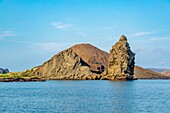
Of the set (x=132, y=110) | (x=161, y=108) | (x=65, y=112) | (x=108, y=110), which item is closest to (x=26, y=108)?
(x=65, y=112)

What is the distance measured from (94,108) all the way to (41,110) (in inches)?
344

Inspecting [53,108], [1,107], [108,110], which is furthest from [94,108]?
[1,107]

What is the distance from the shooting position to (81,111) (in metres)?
52.4

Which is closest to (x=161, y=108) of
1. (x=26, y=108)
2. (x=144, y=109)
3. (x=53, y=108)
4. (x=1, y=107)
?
(x=144, y=109)

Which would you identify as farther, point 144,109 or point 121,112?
point 144,109

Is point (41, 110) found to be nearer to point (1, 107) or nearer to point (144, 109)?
point (1, 107)

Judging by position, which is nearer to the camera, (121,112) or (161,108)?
(121,112)

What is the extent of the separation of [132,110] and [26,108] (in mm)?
17578

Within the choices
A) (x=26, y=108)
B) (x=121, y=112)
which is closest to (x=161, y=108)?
(x=121, y=112)

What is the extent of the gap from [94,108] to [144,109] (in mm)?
8232

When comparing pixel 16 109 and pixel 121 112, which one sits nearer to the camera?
pixel 121 112

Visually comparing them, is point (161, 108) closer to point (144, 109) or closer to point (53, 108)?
point (144, 109)

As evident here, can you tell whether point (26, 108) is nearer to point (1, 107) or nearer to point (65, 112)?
point (1, 107)

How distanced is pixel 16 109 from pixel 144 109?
21.0 meters
